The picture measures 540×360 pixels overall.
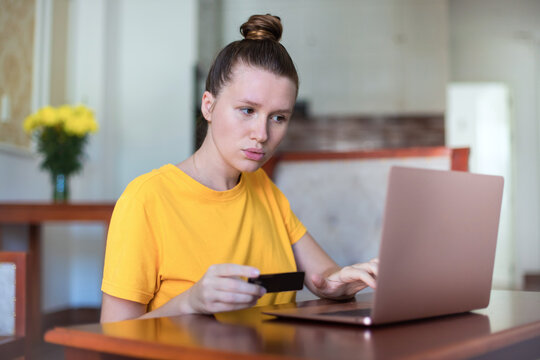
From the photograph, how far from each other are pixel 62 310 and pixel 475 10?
5.65m

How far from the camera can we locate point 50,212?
2693 millimetres

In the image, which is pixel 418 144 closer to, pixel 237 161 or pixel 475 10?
pixel 475 10

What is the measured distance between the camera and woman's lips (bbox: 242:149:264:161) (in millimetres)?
1137

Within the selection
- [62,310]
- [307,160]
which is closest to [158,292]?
[307,160]

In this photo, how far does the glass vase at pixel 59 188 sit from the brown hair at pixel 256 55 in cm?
196

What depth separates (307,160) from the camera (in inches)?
100

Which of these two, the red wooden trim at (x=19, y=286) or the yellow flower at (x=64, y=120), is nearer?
the red wooden trim at (x=19, y=286)

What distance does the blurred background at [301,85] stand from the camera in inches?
135

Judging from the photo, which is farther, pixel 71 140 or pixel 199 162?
pixel 71 140

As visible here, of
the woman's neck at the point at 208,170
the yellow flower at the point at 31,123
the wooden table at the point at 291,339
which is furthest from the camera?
the yellow flower at the point at 31,123

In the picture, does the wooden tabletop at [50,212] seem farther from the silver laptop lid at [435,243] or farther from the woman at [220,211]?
the silver laptop lid at [435,243]

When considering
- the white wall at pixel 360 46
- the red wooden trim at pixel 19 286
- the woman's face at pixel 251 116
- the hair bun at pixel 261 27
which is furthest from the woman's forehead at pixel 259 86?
the white wall at pixel 360 46

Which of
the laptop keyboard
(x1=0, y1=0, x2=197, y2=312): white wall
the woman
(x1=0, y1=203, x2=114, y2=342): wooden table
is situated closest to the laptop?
the laptop keyboard

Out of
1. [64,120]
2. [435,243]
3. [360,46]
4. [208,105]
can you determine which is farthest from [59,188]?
[360,46]
